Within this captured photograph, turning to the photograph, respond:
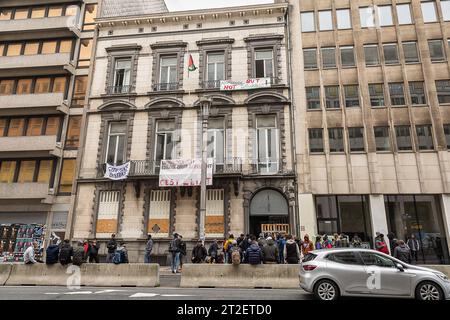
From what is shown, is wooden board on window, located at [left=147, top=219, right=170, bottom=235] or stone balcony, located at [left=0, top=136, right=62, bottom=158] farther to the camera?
stone balcony, located at [left=0, top=136, right=62, bottom=158]

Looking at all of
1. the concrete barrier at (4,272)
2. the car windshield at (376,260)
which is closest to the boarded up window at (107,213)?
the concrete barrier at (4,272)

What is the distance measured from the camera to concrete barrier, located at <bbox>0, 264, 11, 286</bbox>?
1320 cm

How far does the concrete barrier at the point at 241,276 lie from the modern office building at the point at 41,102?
13.8 meters

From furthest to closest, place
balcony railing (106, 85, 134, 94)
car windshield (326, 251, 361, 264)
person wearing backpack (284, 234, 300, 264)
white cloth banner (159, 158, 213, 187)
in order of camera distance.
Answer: balcony railing (106, 85, 134, 94) → white cloth banner (159, 158, 213, 187) → person wearing backpack (284, 234, 300, 264) → car windshield (326, 251, 361, 264)

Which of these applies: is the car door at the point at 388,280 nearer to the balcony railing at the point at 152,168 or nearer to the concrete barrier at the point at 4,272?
the balcony railing at the point at 152,168

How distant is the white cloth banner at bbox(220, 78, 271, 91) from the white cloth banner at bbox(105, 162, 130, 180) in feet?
28.6

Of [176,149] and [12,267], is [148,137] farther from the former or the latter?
[12,267]

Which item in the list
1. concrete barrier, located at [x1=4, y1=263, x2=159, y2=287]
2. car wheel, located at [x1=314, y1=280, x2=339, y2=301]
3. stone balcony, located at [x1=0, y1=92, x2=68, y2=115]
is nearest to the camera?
Answer: car wheel, located at [x1=314, y1=280, x2=339, y2=301]

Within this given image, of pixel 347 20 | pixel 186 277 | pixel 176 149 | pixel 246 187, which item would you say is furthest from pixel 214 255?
pixel 347 20

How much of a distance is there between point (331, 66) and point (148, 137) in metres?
14.3

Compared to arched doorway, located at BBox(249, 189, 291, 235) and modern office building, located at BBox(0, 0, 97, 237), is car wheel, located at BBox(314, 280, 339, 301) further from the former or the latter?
modern office building, located at BBox(0, 0, 97, 237)

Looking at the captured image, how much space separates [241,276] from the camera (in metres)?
12.2

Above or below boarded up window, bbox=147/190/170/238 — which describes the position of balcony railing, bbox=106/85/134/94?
above

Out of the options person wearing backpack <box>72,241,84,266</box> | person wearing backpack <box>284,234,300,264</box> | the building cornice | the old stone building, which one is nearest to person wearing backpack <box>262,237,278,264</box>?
person wearing backpack <box>284,234,300,264</box>
